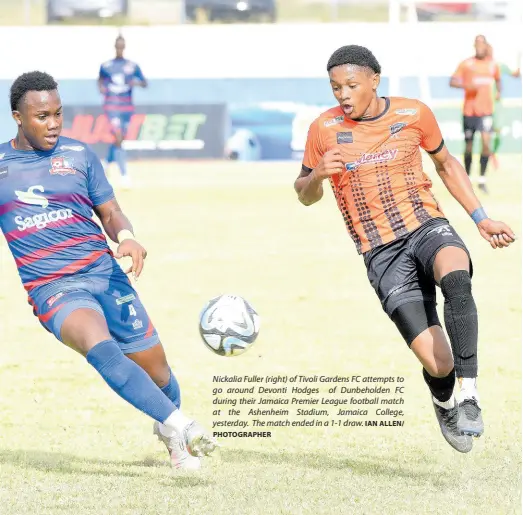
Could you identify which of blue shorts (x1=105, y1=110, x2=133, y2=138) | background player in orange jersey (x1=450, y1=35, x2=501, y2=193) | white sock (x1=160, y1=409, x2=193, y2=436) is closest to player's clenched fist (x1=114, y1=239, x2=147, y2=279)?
white sock (x1=160, y1=409, x2=193, y2=436)

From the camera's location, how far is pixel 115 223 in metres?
6.34

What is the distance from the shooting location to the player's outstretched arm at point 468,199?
6227 millimetres

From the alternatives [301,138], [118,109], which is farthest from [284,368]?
[301,138]

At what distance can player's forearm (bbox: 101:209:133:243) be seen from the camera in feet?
20.7

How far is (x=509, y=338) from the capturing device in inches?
402

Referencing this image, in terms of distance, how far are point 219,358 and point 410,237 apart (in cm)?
342

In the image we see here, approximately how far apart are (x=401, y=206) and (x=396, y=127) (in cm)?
46

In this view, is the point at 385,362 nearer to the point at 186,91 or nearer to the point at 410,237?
the point at 410,237

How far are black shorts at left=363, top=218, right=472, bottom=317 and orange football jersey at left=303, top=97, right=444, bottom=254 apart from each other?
0.06 metres

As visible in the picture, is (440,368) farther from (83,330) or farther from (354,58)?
(83,330)

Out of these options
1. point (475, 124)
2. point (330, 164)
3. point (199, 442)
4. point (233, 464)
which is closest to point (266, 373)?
point (233, 464)

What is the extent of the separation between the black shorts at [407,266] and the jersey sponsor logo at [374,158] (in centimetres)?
44

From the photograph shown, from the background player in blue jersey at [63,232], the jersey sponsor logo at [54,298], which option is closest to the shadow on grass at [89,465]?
the background player in blue jersey at [63,232]

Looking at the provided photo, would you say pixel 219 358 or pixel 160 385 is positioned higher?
pixel 160 385
